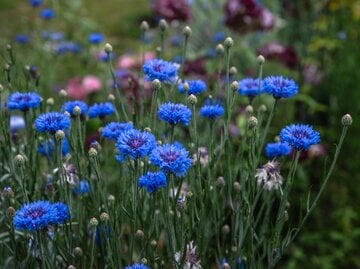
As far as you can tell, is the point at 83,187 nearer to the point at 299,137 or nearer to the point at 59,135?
the point at 59,135

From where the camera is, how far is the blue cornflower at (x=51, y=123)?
49.8 inches

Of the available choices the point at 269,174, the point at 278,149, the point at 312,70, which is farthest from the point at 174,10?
the point at 269,174

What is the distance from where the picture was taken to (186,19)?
294cm

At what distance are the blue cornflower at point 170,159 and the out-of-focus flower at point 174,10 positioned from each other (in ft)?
6.13

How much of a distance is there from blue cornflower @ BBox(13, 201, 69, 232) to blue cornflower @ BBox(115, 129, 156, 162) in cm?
18

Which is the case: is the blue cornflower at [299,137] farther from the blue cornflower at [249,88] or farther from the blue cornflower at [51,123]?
the blue cornflower at [51,123]


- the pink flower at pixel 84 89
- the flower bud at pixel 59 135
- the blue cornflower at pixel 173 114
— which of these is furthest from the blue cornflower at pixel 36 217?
the pink flower at pixel 84 89

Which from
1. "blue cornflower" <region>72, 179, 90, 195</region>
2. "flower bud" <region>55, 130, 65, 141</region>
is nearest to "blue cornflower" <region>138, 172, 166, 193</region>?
"flower bud" <region>55, 130, 65, 141</region>

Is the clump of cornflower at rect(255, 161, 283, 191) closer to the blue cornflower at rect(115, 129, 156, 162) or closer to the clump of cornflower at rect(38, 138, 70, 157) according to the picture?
the blue cornflower at rect(115, 129, 156, 162)

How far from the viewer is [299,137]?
3.87 ft

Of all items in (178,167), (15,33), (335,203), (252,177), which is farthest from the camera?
(15,33)

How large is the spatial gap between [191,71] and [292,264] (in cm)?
97

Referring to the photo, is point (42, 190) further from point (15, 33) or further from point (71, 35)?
point (15, 33)

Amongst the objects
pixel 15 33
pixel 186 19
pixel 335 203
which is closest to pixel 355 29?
pixel 186 19
